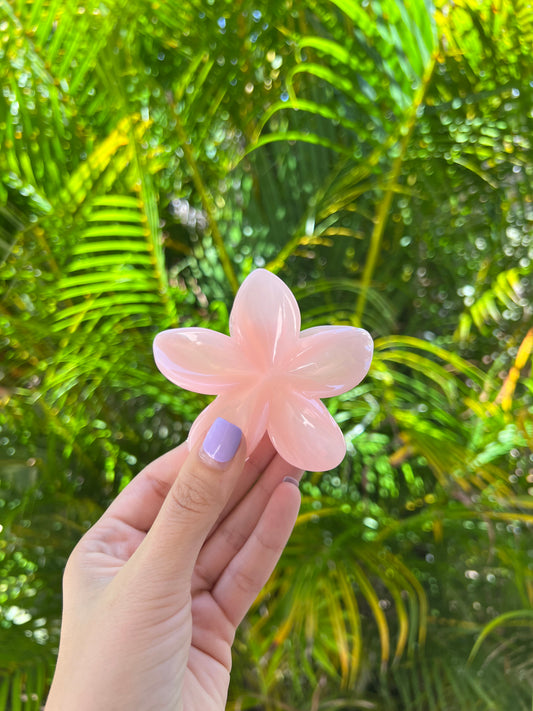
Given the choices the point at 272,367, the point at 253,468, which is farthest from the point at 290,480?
the point at 272,367

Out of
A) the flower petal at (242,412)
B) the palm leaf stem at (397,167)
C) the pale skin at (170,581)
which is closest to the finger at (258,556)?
the pale skin at (170,581)

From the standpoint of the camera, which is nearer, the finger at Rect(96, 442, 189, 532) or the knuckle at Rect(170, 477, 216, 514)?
the knuckle at Rect(170, 477, 216, 514)

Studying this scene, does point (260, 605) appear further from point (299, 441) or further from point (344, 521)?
point (299, 441)

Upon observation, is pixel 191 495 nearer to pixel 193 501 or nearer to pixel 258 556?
pixel 193 501

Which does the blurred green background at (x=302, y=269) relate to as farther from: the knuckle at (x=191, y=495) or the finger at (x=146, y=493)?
the knuckle at (x=191, y=495)

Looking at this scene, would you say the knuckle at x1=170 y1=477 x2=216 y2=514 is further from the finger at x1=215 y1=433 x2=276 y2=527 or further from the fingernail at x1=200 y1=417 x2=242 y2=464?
the finger at x1=215 y1=433 x2=276 y2=527

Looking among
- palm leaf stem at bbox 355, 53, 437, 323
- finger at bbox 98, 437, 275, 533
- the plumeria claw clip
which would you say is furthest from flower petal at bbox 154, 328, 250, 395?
palm leaf stem at bbox 355, 53, 437, 323
